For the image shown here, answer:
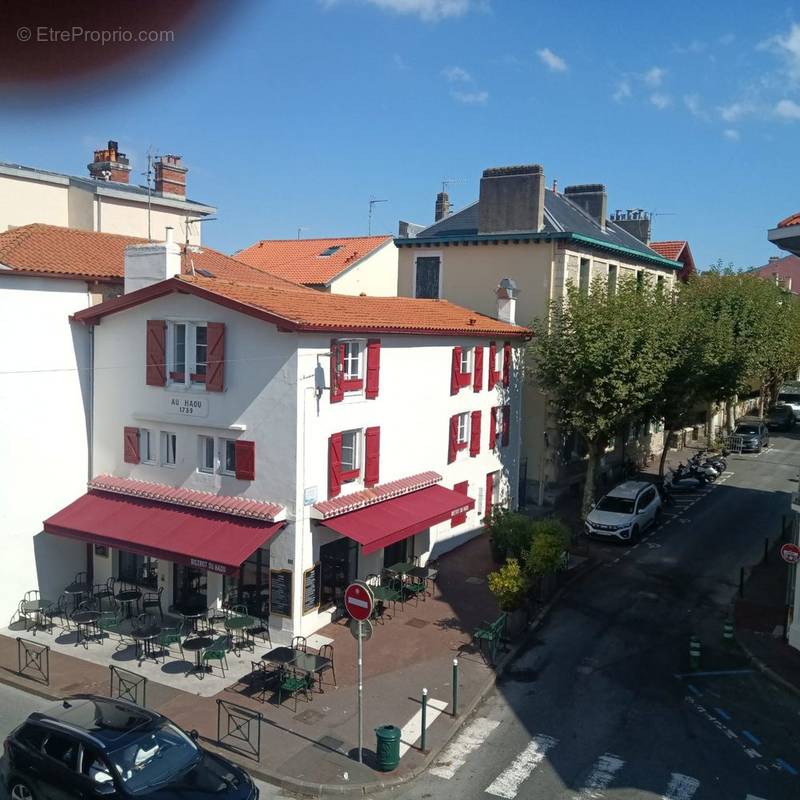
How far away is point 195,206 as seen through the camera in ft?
109

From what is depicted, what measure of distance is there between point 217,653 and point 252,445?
500 cm

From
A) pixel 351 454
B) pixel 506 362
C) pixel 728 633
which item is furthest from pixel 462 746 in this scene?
pixel 506 362

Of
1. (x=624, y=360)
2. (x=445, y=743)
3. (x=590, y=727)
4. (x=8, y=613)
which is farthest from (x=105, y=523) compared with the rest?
(x=624, y=360)

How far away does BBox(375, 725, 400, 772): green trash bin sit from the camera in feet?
43.3

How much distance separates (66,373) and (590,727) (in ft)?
51.4

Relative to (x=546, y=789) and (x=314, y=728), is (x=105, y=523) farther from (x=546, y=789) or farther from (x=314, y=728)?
(x=546, y=789)

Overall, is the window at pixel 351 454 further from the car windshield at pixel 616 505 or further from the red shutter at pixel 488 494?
the car windshield at pixel 616 505

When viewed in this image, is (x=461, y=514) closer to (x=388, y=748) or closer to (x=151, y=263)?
(x=151, y=263)

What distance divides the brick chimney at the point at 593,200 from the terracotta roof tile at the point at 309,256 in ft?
33.1

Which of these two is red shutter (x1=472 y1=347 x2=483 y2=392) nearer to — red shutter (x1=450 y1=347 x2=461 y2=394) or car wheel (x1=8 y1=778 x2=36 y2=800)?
red shutter (x1=450 y1=347 x2=461 y2=394)

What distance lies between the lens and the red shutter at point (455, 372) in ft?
83.1

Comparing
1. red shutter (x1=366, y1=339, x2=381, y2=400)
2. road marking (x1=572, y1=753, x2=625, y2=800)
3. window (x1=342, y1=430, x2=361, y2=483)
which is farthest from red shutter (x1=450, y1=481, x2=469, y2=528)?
road marking (x1=572, y1=753, x2=625, y2=800)

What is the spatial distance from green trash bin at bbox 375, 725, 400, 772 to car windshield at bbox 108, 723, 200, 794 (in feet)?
10.3

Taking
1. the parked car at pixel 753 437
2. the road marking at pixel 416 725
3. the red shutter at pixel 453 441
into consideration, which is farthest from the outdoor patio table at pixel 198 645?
the parked car at pixel 753 437
